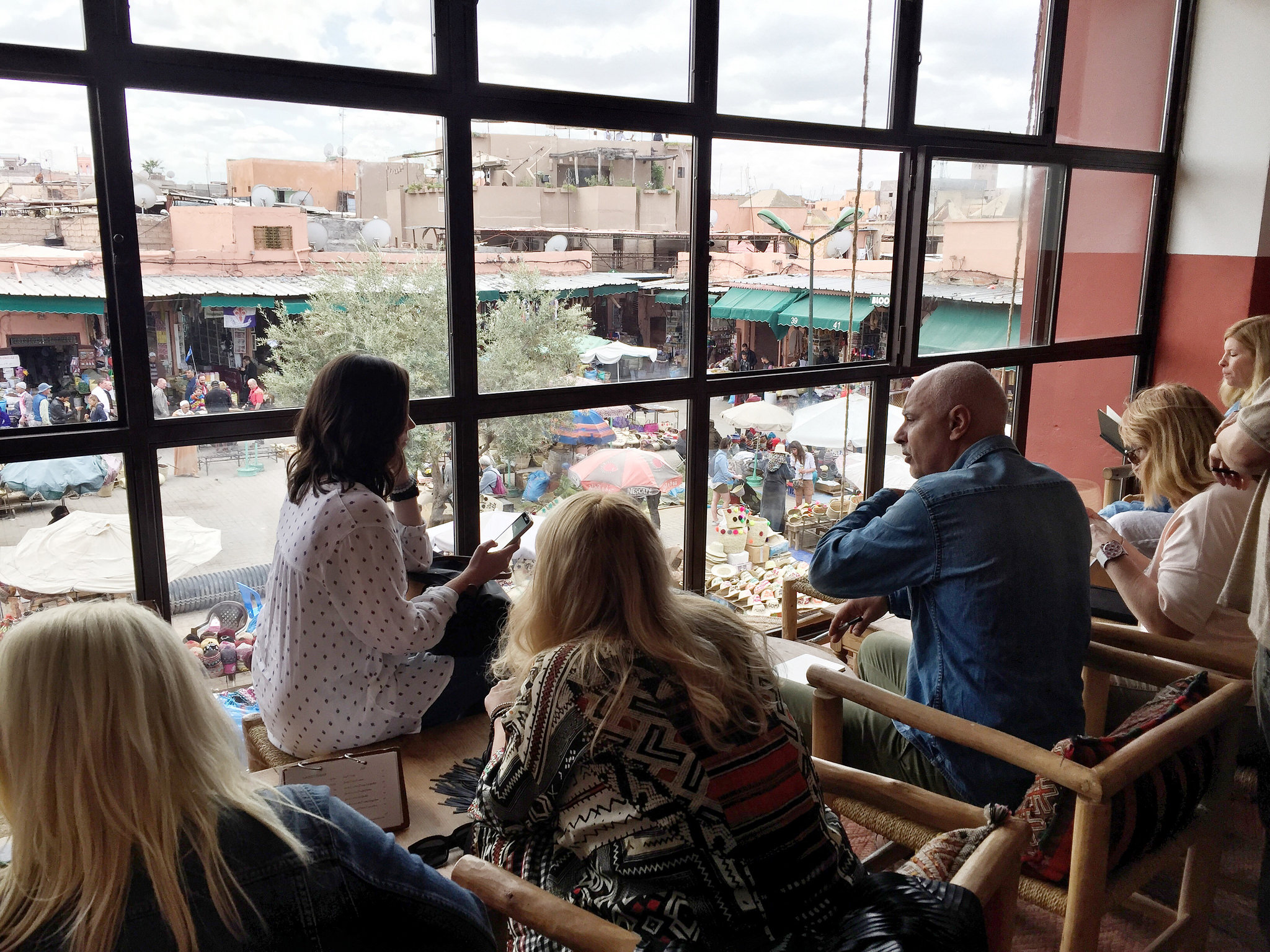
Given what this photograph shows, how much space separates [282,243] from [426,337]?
1.41ft

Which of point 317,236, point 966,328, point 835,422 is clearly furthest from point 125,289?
point 966,328

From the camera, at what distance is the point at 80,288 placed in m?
2.08

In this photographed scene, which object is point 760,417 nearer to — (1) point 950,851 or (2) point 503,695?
(2) point 503,695

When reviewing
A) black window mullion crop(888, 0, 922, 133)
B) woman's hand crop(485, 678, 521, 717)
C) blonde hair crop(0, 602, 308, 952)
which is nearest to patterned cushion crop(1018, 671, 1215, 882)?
woman's hand crop(485, 678, 521, 717)

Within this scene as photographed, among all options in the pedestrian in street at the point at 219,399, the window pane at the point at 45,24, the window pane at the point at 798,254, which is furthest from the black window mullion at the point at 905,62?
the window pane at the point at 45,24

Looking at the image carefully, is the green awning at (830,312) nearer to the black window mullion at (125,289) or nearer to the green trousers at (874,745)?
the green trousers at (874,745)

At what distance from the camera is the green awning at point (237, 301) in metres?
2.23

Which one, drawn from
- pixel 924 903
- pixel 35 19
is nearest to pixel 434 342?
pixel 35 19

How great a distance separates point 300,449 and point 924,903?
154cm

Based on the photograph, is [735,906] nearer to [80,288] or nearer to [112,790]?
[112,790]

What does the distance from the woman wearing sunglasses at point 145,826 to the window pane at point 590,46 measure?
1962mm

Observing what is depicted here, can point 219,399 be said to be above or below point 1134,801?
above

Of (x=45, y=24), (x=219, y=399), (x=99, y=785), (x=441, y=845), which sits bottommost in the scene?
(x=441, y=845)

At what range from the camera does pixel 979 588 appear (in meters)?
1.84
